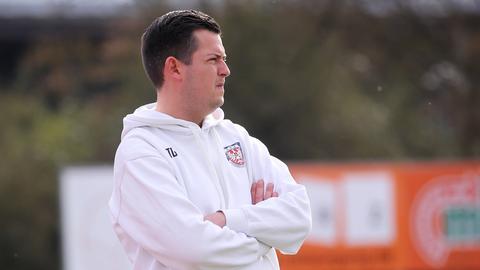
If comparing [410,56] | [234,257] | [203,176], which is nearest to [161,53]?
[203,176]

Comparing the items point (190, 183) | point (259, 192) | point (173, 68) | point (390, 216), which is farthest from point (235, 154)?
point (390, 216)

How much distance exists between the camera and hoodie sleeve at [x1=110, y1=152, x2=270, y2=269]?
395cm

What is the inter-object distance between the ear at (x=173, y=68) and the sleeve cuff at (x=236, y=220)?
0.52 meters

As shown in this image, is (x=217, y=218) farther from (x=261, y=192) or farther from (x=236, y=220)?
(x=261, y=192)

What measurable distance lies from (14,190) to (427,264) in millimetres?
5793

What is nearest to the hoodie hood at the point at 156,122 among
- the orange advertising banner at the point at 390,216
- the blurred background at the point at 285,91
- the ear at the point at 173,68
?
the ear at the point at 173,68

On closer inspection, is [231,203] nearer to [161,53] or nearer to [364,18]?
[161,53]

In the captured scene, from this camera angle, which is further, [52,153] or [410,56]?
[410,56]

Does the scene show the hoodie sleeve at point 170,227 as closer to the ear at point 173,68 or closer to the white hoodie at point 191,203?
the white hoodie at point 191,203

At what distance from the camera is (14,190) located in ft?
53.3

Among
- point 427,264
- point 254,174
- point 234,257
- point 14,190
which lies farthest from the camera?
point 14,190

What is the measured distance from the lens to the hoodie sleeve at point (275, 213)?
13.4 ft

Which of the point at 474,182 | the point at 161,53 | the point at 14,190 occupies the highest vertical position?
the point at 161,53

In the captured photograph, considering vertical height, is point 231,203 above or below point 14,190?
above
